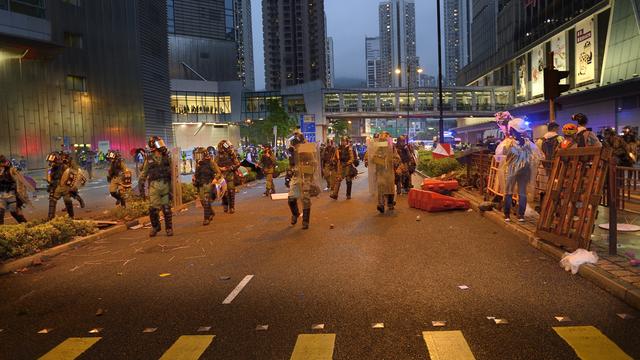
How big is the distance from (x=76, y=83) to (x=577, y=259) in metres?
45.3

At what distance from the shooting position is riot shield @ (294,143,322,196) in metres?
11.4

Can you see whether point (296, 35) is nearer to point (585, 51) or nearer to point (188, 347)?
point (585, 51)

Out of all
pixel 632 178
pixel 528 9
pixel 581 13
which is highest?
pixel 528 9

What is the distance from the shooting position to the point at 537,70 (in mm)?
68312

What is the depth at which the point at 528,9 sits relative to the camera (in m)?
70.8

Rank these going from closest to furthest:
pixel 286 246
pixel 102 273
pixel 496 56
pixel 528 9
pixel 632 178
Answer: pixel 632 178, pixel 102 273, pixel 286 246, pixel 528 9, pixel 496 56

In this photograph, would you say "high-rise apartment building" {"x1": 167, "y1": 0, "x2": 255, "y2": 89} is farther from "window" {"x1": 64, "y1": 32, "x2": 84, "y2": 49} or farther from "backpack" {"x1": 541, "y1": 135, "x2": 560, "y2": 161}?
"backpack" {"x1": 541, "y1": 135, "x2": 560, "y2": 161}

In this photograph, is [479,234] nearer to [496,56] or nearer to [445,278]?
[445,278]

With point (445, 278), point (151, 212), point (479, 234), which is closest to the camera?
point (445, 278)

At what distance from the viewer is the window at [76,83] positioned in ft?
143

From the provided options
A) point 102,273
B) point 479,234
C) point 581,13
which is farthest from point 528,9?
point 102,273

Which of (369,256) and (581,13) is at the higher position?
(581,13)

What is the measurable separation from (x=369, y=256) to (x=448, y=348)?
3.84m

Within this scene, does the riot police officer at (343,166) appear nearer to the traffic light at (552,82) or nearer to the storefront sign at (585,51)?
the traffic light at (552,82)
